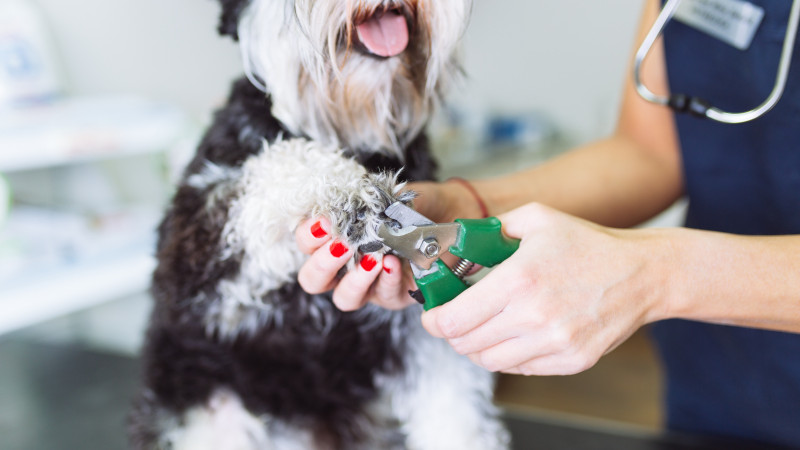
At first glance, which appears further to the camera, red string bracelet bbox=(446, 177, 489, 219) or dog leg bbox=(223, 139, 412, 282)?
red string bracelet bbox=(446, 177, 489, 219)

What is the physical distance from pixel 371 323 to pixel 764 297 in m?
0.57

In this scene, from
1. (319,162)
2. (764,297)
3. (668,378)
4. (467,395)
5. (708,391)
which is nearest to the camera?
(764,297)

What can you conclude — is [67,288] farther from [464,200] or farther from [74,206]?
[464,200]

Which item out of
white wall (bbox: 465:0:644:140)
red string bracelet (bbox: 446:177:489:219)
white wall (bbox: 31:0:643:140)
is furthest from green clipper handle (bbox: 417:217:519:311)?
white wall (bbox: 465:0:644:140)

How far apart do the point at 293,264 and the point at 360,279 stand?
192 millimetres

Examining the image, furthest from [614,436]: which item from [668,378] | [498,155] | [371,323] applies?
[498,155]

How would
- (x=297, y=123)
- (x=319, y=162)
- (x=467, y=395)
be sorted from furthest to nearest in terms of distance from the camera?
(x=467, y=395), (x=297, y=123), (x=319, y=162)

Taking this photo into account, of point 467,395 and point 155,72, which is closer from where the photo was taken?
point 467,395

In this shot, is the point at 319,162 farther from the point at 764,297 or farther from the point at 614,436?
the point at 614,436

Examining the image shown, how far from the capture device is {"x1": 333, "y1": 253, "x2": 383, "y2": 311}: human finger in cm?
68

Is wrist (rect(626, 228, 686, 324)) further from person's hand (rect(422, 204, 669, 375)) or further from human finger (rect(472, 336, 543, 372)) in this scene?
human finger (rect(472, 336, 543, 372))

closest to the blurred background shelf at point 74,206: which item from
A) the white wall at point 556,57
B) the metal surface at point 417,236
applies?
the metal surface at point 417,236

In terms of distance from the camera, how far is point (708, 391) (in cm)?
120

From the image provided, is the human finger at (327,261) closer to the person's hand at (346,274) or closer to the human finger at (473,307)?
the person's hand at (346,274)
